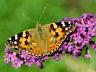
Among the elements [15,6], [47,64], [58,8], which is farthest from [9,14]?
[47,64]

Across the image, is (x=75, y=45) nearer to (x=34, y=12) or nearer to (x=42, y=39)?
(x=42, y=39)

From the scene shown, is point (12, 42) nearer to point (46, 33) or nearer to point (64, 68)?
point (46, 33)

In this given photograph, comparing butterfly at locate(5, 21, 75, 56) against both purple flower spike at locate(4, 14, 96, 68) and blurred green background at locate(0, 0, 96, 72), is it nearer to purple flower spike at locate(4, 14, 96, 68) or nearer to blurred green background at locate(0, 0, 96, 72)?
purple flower spike at locate(4, 14, 96, 68)

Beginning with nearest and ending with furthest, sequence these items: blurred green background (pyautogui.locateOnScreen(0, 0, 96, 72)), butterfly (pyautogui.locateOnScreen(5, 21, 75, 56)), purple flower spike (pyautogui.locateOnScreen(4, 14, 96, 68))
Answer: butterfly (pyautogui.locateOnScreen(5, 21, 75, 56)), purple flower spike (pyautogui.locateOnScreen(4, 14, 96, 68)), blurred green background (pyautogui.locateOnScreen(0, 0, 96, 72))

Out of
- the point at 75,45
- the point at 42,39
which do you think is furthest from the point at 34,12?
the point at 42,39

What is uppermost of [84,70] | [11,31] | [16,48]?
[11,31]

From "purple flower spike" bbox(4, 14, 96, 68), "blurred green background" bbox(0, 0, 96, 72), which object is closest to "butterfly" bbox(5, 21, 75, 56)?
"purple flower spike" bbox(4, 14, 96, 68)

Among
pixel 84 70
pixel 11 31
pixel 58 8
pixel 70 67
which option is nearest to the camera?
pixel 84 70

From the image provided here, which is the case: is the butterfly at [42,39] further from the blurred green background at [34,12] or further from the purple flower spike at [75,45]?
the blurred green background at [34,12]

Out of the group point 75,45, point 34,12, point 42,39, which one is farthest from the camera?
point 34,12
